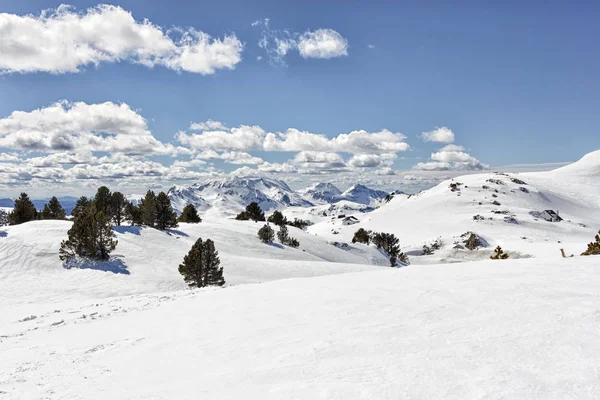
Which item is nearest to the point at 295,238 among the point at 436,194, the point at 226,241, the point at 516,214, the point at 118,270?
the point at 226,241

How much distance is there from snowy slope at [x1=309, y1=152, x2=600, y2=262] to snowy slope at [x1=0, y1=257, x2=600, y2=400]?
5059 cm

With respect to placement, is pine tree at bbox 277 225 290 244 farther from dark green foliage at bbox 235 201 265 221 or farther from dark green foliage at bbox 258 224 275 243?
dark green foliage at bbox 235 201 265 221

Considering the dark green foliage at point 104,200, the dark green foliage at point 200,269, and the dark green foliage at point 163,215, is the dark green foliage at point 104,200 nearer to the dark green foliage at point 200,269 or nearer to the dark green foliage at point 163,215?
the dark green foliage at point 163,215

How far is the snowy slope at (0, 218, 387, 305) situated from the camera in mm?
28941

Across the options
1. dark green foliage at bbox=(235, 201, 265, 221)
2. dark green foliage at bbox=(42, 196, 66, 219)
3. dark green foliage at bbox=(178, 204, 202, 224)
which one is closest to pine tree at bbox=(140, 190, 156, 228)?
dark green foliage at bbox=(178, 204, 202, 224)

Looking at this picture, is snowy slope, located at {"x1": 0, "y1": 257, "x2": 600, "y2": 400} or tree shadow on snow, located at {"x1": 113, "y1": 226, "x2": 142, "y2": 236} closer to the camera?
snowy slope, located at {"x1": 0, "y1": 257, "x2": 600, "y2": 400}

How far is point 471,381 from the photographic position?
5477mm

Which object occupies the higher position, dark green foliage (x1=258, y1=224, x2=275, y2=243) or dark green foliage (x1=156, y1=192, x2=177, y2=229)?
dark green foliage (x1=156, y1=192, x2=177, y2=229)

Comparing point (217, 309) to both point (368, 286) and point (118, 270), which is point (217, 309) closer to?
point (368, 286)

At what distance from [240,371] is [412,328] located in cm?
402

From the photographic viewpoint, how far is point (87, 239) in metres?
34.7

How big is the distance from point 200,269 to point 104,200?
3284 centimetres

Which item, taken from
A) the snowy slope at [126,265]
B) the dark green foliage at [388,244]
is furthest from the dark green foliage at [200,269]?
the dark green foliage at [388,244]

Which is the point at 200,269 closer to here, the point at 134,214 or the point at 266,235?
the point at 266,235
